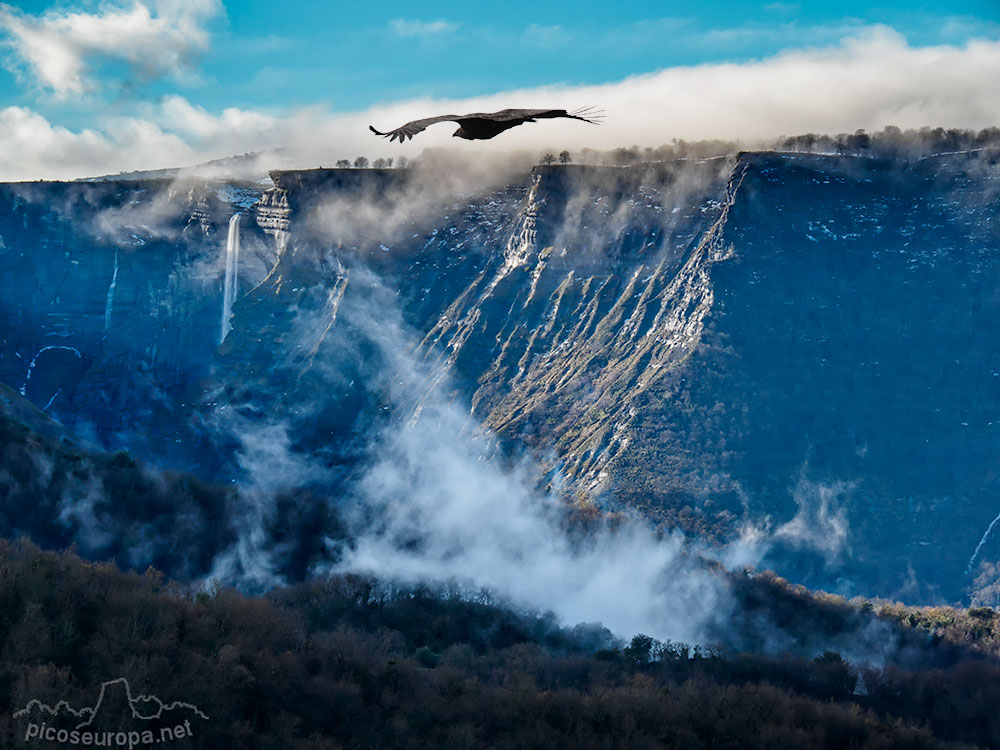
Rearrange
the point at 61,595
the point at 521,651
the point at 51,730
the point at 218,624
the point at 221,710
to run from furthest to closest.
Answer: the point at 521,651 < the point at 218,624 < the point at 61,595 < the point at 221,710 < the point at 51,730

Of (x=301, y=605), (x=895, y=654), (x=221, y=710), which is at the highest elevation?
(x=221, y=710)

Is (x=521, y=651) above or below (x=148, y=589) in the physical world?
below

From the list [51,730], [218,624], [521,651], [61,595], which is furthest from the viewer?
[521,651]

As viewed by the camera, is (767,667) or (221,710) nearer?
(221,710)

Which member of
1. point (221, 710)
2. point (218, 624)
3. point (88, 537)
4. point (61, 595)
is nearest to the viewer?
point (221, 710)

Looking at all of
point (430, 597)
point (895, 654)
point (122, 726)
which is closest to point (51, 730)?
point (122, 726)

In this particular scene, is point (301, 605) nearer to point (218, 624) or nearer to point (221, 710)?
point (218, 624)

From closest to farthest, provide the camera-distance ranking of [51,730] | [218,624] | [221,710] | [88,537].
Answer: [51,730] → [221,710] → [218,624] → [88,537]

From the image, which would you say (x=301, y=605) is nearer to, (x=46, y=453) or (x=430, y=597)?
(x=430, y=597)

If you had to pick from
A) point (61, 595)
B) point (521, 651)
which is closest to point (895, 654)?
point (521, 651)
